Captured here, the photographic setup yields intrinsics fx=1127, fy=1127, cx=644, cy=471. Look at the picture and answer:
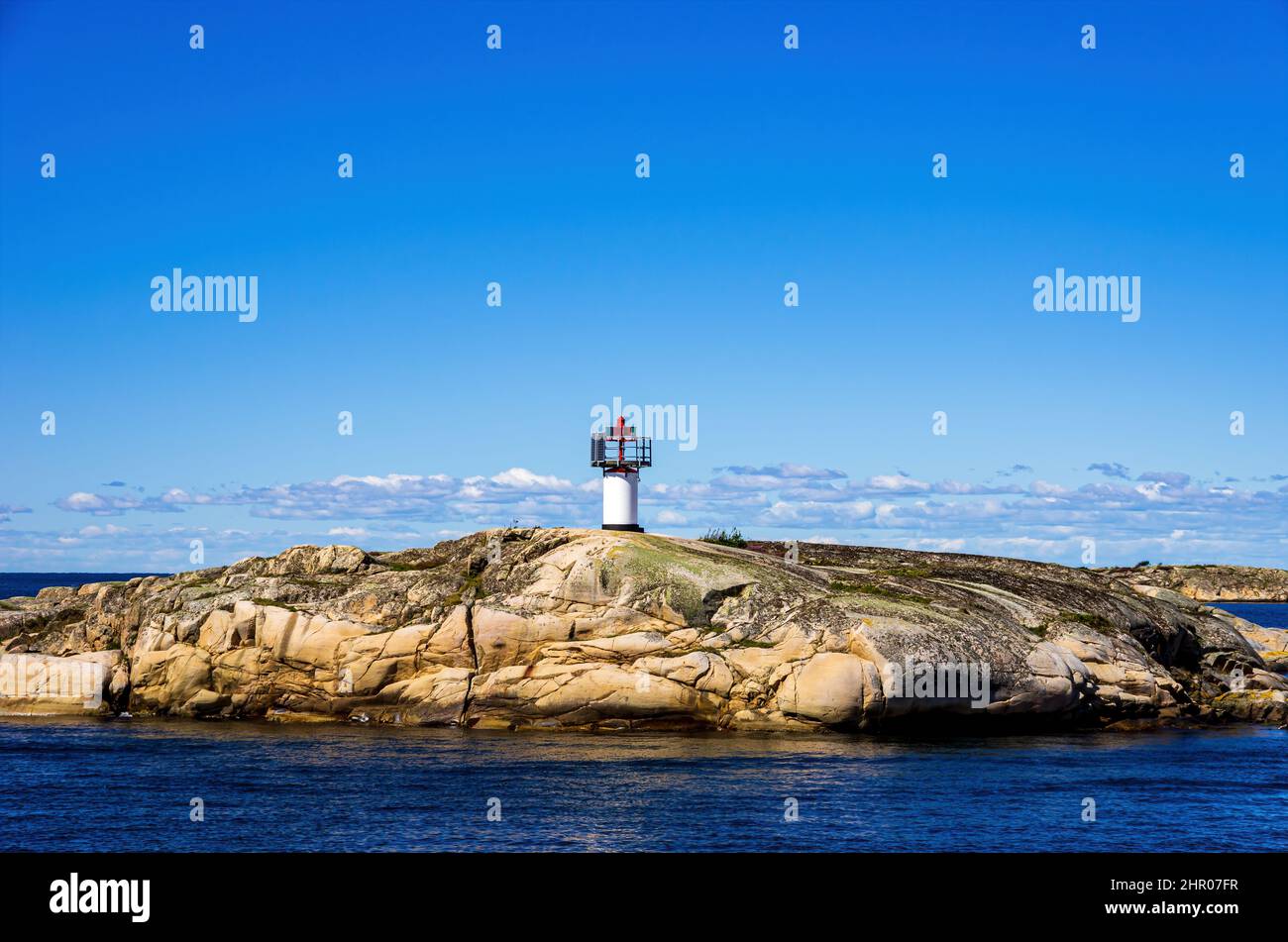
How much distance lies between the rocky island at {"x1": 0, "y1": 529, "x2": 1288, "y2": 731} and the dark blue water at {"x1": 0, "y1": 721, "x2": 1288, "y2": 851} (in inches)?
67.8

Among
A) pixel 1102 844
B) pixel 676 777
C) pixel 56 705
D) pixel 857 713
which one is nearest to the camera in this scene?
pixel 1102 844

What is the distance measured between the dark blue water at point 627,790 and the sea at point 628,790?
94 millimetres

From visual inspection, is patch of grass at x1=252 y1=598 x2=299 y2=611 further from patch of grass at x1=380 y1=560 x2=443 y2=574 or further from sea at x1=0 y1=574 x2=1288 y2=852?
sea at x1=0 y1=574 x2=1288 y2=852

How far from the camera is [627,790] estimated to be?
30344 mm

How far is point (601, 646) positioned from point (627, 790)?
10.9 meters

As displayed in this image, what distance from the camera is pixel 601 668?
40500mm

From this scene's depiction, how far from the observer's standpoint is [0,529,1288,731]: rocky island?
3997 centimetres

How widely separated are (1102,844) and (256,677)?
31259mm

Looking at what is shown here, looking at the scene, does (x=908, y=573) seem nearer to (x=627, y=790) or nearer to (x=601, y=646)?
(x=601, y=646)

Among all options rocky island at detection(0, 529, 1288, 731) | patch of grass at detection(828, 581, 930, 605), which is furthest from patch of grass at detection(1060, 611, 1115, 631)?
patch of grass at detection(828, 581, 930, 605)

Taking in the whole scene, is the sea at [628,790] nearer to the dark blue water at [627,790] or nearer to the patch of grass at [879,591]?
the dark blue water at [627,790]

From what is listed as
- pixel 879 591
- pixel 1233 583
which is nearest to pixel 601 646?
pixel 879 591
